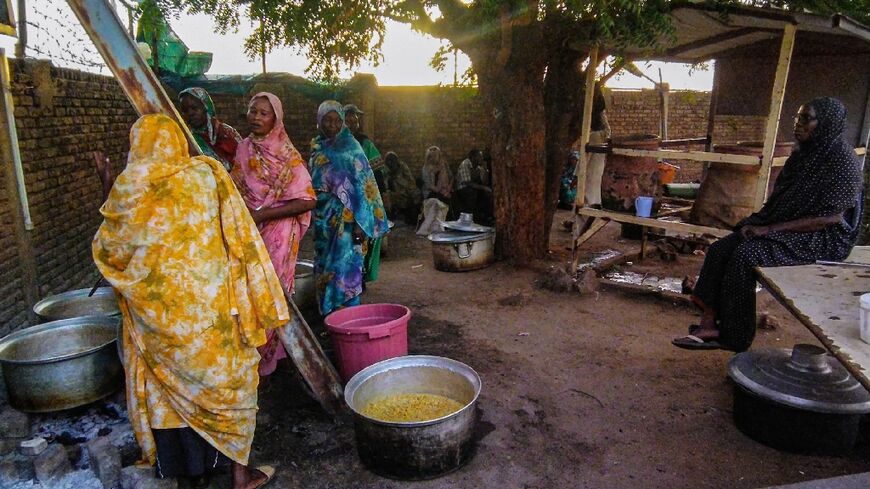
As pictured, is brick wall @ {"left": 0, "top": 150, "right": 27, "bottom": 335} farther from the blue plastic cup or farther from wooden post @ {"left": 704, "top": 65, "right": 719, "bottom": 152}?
wooden post @ {"left": 704, "top": 65, "right": 719, "bottom": 152}

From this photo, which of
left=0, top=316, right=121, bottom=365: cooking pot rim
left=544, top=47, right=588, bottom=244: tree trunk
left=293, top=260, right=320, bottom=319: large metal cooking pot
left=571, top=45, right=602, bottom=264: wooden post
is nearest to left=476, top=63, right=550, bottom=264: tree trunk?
left=544, top=47, right=588, bottom=244: tree trunk

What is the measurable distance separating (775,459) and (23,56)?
581 cm

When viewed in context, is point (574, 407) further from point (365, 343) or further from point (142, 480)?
point (142, 480)

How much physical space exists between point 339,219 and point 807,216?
10.4ft

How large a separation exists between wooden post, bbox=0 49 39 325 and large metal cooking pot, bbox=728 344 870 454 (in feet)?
15.8

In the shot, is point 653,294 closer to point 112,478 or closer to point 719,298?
point 719,298

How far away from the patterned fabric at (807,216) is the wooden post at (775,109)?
29.0 inches

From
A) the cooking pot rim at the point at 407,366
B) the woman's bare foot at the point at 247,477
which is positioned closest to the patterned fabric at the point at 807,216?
the cooking pot rim at the point at 407,366

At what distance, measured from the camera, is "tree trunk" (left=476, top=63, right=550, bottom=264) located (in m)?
6.19

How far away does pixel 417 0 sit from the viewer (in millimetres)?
5379

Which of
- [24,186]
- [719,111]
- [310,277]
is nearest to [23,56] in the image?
[24,186]

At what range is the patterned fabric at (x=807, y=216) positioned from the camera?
3434mm

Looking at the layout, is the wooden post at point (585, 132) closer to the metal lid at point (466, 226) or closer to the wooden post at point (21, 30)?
the metal lid at point (466, 226)

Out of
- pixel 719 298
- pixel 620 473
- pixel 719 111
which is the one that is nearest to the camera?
pixel 620 473
